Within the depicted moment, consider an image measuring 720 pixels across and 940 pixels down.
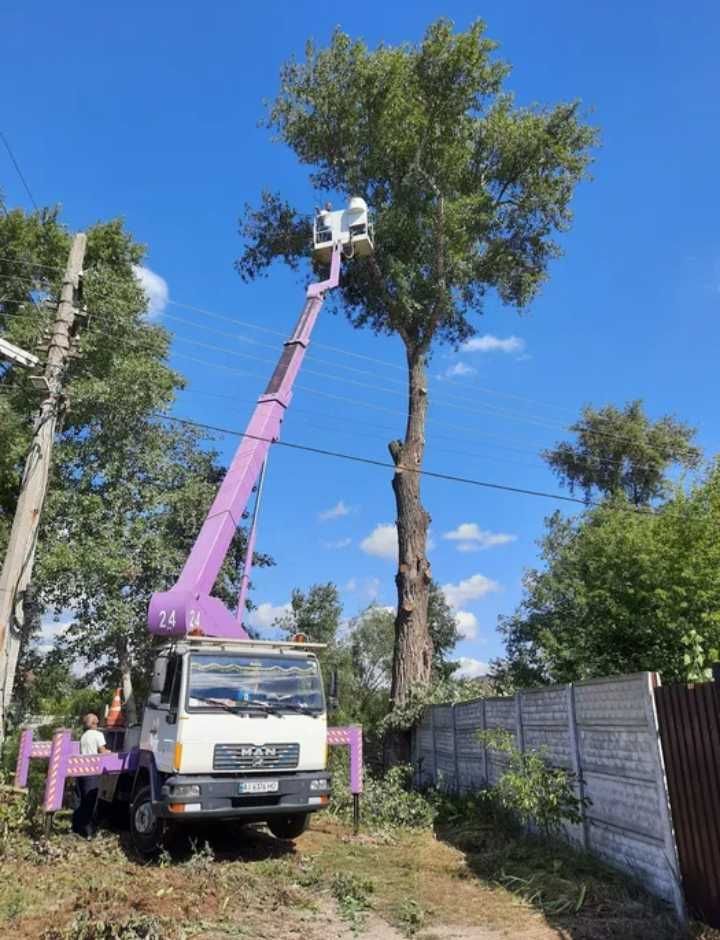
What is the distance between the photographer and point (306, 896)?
7.12 meters

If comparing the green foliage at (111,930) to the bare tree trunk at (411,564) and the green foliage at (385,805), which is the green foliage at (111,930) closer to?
the green foliage at (385,805)

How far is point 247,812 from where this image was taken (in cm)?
850

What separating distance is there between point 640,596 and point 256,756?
11610mm

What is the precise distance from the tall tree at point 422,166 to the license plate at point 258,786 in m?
7.68

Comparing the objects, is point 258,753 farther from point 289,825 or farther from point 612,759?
point 612,759

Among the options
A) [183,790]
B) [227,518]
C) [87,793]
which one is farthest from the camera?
[227,518]

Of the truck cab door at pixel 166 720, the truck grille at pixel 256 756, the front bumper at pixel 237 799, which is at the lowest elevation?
the front bumper at pixel 237 799

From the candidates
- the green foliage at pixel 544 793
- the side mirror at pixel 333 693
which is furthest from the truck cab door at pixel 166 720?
the green foliage at pixel 544 793

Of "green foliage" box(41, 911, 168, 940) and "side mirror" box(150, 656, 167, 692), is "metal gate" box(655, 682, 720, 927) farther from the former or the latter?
"side mirror" box(150, 656, 167, 692)

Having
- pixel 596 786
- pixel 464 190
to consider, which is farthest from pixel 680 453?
pixel 596 786

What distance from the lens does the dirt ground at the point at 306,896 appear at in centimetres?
598

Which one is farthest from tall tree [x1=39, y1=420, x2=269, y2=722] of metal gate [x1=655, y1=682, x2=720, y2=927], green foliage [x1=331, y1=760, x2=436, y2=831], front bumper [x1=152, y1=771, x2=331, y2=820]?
metal gate [x1=655, y1=682, x2=720, y2=927]

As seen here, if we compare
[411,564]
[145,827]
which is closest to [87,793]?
[145,827]

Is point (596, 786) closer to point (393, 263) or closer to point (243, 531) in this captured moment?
point (393, 263)
